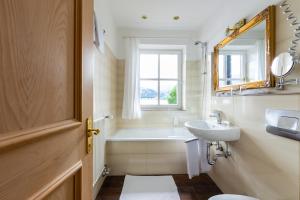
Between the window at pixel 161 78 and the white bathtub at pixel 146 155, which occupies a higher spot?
the window at pixel 161 78

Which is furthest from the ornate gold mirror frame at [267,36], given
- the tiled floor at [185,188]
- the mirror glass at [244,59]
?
the tiled floor at [185,188]

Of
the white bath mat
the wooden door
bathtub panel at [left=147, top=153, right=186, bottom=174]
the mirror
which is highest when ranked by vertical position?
the mirror

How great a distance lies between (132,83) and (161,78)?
2.07 feet

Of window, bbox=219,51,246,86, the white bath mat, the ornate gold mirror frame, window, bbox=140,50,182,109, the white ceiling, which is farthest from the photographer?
window, bbox=140,50,182,109

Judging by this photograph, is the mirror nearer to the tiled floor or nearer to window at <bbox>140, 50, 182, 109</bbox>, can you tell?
the tiled floor

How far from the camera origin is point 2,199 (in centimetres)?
41

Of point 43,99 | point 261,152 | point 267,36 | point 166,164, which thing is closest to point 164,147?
point 166,164

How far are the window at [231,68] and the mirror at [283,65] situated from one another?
0.61 metres

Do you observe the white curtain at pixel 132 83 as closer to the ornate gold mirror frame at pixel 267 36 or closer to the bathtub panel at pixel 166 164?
the bathtub panel at pixel 166 164

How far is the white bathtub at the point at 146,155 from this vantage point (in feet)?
8.29

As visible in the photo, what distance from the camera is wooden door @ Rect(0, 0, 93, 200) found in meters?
0.43

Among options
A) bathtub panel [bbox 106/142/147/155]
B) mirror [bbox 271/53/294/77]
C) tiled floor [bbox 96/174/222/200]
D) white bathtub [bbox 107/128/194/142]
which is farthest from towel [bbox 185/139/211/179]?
mirror [bbox 271/53/294/77]

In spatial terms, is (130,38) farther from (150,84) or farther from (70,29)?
(70,29)

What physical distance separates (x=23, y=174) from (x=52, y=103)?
21 centimetres
